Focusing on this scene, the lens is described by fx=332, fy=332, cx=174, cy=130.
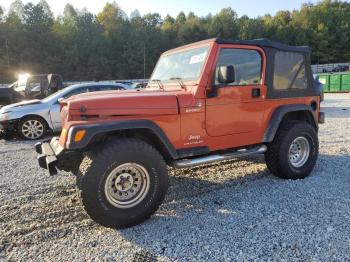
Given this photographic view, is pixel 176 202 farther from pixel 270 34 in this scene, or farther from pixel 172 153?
pixel 270 34

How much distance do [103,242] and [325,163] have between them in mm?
4412

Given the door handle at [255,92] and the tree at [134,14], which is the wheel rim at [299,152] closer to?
the door handle at [255,92]

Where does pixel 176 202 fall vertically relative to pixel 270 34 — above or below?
below

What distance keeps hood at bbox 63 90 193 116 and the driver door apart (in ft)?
1.46

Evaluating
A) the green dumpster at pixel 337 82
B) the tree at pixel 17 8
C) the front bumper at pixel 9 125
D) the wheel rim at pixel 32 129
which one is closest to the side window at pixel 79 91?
the wheel rim at pixel 32 129

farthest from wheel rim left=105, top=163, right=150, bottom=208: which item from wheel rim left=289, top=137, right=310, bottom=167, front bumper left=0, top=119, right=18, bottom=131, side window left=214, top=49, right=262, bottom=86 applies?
front bumper left=0, top=119, right=18, bottom=131

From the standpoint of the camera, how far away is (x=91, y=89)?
932 centimetres

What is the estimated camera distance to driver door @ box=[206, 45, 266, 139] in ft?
14.3

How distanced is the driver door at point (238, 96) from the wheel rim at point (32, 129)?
6224 millimetres

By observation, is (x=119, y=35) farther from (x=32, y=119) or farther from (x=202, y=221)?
(x=202, y=221)

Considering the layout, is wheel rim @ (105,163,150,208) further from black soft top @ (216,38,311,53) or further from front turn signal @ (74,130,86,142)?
black soft top @ (216,38,311,53)

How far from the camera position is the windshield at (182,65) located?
4.41m

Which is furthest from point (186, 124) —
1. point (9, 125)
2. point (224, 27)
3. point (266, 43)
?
point (224, 27)

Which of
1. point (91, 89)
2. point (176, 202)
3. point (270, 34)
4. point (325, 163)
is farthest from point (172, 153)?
point (270, 34)
